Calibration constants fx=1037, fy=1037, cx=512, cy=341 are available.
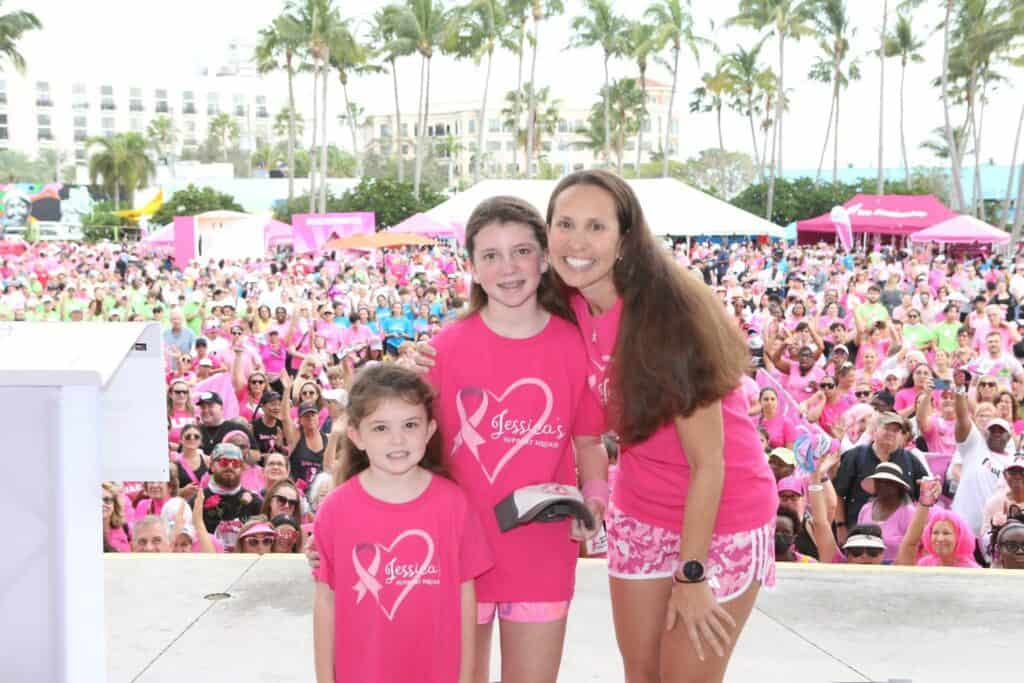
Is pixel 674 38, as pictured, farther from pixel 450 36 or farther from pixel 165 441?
pixel 165 441

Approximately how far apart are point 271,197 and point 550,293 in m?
73.9

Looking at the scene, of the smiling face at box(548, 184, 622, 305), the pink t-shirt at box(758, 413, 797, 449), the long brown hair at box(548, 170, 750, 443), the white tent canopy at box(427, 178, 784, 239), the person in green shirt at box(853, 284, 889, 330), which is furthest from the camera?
the white tent canopy at box(427, 178, 784, 239)

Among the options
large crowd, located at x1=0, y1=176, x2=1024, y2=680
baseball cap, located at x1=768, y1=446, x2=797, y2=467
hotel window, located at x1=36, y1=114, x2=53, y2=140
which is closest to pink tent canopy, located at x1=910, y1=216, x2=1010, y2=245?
large crowd, located at x1=0, y1=176, x2=1024, y2=680

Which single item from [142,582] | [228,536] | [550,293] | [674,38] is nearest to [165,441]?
[550,293]

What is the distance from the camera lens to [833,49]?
60812mm

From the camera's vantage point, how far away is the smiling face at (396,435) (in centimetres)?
237

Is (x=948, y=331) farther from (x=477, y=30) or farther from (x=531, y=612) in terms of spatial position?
(x=477, y=30)

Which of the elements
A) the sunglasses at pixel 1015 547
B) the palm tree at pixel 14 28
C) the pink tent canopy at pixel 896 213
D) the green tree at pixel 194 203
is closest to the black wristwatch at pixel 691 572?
the sunglasses at pixel 1015 547

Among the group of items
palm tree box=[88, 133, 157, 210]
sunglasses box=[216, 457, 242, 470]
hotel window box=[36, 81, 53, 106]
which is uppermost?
hotel window box=[36, 81, 53, 106]

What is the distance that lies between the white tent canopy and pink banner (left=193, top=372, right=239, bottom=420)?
4613 mm

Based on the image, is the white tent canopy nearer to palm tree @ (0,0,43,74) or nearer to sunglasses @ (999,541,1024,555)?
sunglasses @ (999,541,1024,555)

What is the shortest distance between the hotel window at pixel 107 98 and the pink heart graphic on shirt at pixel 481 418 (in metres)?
140

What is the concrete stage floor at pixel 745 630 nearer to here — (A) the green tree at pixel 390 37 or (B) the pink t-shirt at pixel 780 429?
(B) the pink t-shirt at pixel 780 429

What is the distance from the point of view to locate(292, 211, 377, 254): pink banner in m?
30.6
